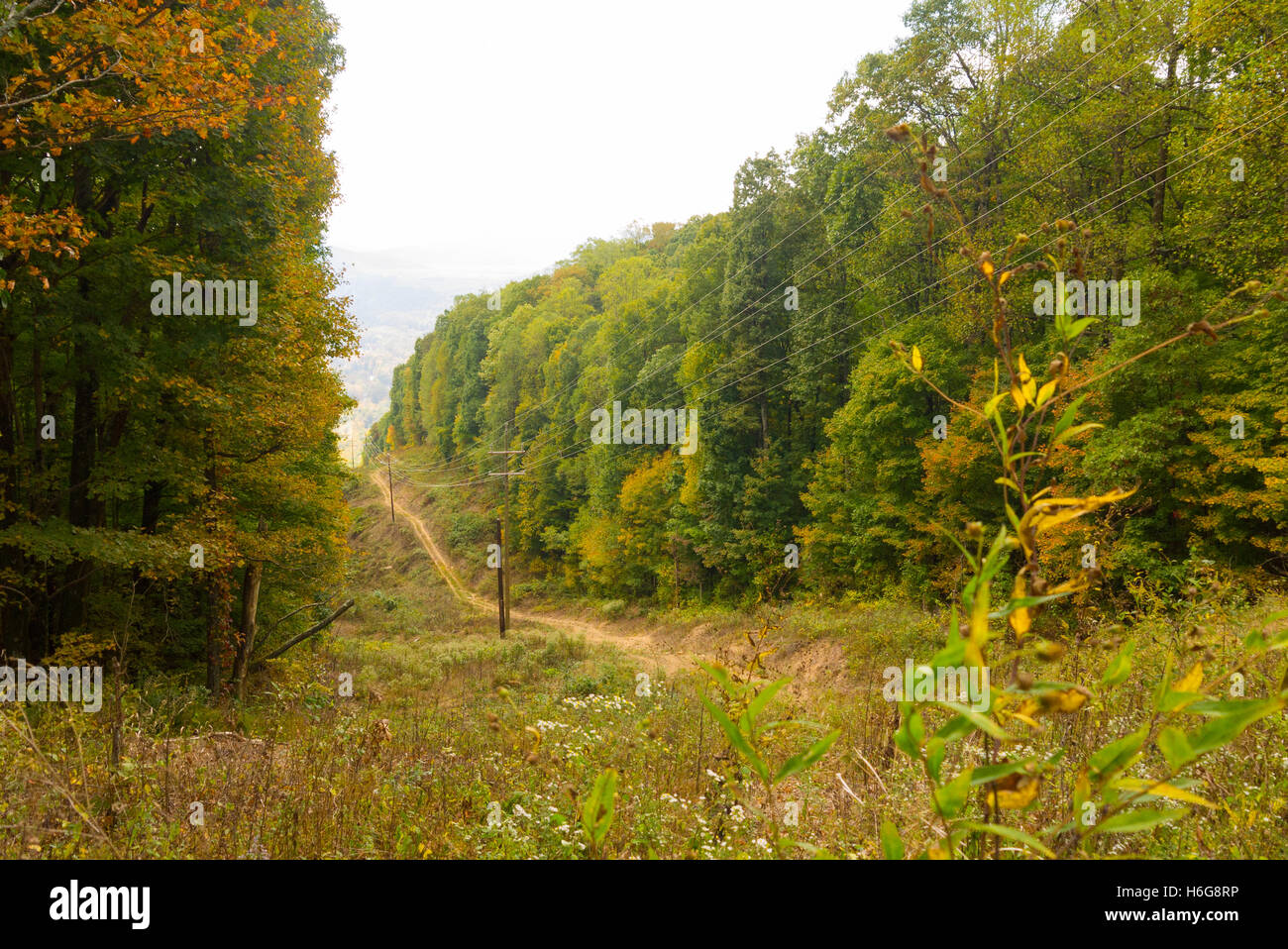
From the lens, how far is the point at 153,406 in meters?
10.4

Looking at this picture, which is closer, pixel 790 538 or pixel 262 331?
pixel 262 331

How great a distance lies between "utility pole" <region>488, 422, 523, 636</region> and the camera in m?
27.4

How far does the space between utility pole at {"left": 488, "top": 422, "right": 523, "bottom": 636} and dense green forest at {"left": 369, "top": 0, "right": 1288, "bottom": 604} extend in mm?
5570

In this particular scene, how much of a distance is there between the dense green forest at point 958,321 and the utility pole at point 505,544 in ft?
18.3

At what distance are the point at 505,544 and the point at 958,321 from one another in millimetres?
33452

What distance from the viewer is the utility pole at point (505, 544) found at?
27.4 m

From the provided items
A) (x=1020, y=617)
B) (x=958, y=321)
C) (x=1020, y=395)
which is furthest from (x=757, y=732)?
(x=958, y=321)

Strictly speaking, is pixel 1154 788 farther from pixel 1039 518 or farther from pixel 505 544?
pixel 505 544

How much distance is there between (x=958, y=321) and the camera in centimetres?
2012

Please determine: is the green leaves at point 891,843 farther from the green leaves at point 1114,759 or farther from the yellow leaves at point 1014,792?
the green leaves at point 1114,759
